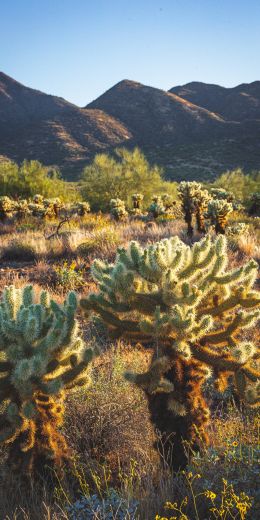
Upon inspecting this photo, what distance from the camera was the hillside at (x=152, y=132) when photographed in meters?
66.4

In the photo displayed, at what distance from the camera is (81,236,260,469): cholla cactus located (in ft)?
9.92

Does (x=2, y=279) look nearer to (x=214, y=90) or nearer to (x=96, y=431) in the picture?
(x=96, y=431)

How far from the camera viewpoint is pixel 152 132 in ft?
289

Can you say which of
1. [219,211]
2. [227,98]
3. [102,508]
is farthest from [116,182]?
[227,98]

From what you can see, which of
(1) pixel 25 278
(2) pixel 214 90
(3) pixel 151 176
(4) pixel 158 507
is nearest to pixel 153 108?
(2) pixel 214 90

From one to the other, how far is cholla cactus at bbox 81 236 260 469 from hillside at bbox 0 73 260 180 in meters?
53.8

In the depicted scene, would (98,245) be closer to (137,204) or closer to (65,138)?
(137,204)

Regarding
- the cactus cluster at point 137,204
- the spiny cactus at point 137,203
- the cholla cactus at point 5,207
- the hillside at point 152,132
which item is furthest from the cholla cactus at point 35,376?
the hillside at point 152,132

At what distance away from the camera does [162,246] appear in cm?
323

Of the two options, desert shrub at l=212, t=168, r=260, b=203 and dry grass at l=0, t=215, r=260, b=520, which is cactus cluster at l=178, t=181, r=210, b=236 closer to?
dry grass at l=0, t=215, r=260, b=520

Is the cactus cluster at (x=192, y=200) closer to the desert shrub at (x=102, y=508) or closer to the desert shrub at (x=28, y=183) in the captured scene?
the desert shrub at (x=102, y=508)

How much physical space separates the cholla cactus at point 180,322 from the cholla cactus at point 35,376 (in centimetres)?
39

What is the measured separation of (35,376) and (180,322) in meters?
1.02

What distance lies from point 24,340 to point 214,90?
138m
